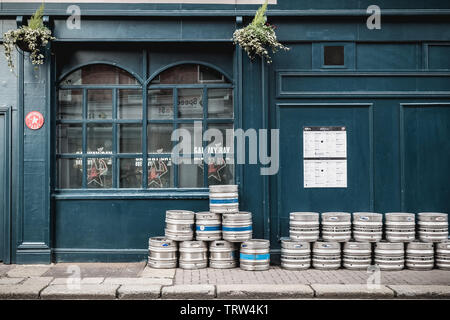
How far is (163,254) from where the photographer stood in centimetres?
848

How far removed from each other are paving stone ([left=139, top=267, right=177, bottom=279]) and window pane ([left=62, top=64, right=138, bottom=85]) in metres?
3.28

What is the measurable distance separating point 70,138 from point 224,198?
9.84ft

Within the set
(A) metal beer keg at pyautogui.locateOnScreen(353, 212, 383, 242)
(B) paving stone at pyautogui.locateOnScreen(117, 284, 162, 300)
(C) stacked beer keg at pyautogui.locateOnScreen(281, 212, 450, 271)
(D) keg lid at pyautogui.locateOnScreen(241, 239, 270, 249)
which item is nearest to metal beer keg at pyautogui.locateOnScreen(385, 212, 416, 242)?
(C) stacked beer keg at pyautogui.locateOnScreen(281, 212, 450, 271)

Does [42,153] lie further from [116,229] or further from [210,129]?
[210,129]

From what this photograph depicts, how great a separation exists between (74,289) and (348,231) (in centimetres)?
432

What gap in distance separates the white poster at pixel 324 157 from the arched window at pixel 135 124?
Answer: 4.37 ft

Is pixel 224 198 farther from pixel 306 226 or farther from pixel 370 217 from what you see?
pixel 370 217

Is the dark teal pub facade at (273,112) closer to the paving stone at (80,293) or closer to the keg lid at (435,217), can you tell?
the keg lid at (435,217)

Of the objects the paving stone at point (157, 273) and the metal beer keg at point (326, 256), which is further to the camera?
the metal beer keg at point (326, 256)

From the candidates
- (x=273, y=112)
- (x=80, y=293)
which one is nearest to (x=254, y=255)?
(x=273, y=112)

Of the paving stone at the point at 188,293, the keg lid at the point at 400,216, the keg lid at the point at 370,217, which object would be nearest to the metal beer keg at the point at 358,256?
the keg lid at the point at 370,217

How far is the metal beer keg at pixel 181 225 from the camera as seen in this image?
8516mm

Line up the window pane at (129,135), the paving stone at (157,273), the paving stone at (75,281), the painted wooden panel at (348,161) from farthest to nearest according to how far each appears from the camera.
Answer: the window pane at (129,135) → the painted wooden panel at (348,161) → the paving stone at (157,273) → the paving stone at (75,281)

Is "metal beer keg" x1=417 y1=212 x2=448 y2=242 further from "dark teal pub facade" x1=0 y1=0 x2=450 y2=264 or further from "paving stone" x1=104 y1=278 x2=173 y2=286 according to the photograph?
"paving stone" x1=104 y1=278 x2=173 y2=286
